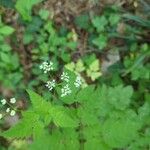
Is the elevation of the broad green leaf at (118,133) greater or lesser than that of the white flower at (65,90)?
lesser

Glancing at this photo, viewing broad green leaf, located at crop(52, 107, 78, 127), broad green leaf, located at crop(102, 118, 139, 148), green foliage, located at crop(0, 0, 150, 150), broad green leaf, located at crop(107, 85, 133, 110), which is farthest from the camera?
green foliage, located at crop(0, 0, 150, 150)

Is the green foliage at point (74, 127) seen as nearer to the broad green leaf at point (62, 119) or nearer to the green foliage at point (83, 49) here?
the broad green leaf at point (62, 119)

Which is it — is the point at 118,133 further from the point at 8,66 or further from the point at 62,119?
the point at 8,66

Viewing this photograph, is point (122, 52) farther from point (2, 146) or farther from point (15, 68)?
point (2, 146)

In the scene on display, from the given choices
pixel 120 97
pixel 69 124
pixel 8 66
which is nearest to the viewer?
pixel 69 124

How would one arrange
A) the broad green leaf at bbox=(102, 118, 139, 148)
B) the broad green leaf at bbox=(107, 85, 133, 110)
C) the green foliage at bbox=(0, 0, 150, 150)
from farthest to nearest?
the green foliage at bbox=(0, 0, 150, 150) < the broad green leaf at bbox=(107, 85, 133, 110) < the broad green leaf at bbox=(102, 118, 139, 148)

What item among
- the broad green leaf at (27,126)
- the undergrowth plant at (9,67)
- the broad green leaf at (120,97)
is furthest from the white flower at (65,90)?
the undergrowth plant at (9,67)

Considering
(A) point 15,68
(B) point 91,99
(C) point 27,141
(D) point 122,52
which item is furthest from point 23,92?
(B) point 91,99

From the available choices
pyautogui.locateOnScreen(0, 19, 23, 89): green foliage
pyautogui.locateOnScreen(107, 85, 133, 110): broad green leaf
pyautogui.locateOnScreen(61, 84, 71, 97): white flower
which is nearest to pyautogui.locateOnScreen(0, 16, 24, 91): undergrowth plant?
pyautogui.locateOnScreen(0, 19, 23, 89): green foliage

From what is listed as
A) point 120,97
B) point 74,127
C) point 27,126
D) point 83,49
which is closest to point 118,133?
point 74,127

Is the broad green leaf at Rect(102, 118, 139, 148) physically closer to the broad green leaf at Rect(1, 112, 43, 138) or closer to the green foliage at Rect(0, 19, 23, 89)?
the broad green leaf at Rect(1, 112, 43, 138)

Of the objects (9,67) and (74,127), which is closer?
(74,127)
